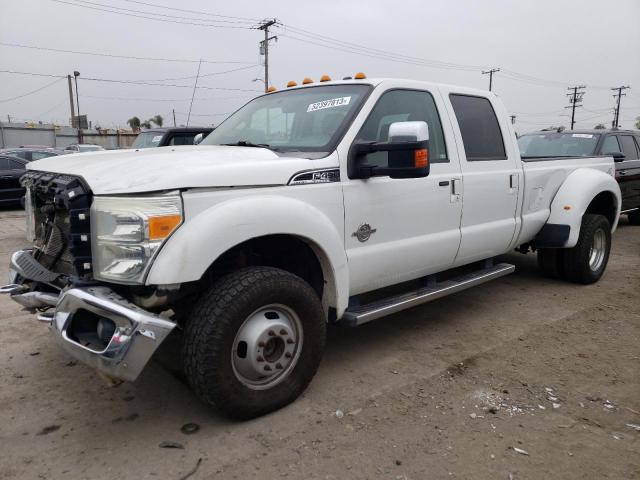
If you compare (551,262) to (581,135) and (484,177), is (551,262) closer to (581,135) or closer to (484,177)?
(484,177)

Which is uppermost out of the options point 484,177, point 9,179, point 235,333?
point 484,177

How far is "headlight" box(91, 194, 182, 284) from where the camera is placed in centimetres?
242

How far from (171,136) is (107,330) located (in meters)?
7.16

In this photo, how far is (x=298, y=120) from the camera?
11.9 feet

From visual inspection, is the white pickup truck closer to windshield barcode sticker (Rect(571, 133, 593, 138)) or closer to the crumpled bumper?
the crumpled bumper

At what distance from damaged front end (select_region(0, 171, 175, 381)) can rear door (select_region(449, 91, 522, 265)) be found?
267 centimetres

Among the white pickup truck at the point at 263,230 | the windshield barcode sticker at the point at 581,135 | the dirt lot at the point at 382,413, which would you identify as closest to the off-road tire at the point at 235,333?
the white pickup truck at the point at 263,230

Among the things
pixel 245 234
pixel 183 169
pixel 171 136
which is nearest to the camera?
pixel 183 169

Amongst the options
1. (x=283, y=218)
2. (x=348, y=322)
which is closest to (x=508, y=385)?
(x=348, y=322)

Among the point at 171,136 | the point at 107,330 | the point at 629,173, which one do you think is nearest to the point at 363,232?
the point at 107,330

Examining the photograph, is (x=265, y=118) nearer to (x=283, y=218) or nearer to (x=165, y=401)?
(x=283, y=218)

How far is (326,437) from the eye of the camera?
2.74 metres

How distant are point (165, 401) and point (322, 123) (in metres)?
2.06

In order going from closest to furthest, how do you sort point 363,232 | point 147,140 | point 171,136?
point 363,232, point 171,136, point 147,140
